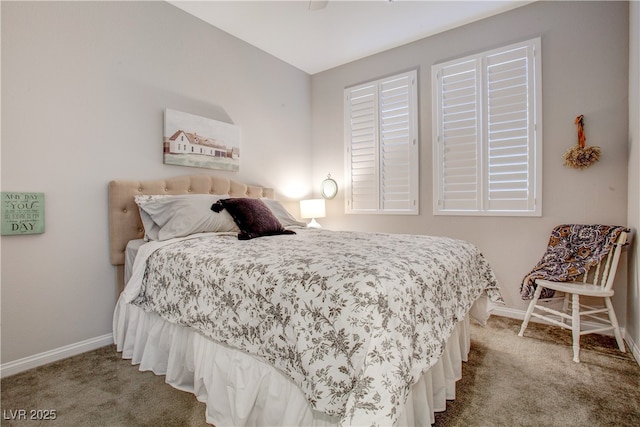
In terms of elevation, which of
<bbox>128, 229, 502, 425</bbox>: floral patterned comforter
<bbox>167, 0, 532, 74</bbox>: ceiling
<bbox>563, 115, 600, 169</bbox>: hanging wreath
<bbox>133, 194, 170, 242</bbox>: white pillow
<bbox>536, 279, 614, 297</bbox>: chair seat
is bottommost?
<bbox>536, 279, 614, 297</bbox>: chair seat

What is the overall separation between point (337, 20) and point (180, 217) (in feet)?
7.58

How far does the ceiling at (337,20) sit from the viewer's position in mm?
2709

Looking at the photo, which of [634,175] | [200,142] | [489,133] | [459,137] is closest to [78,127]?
[200,142]

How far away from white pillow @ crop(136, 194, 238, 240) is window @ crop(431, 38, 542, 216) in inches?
86.9

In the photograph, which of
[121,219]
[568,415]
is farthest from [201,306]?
[568,415]

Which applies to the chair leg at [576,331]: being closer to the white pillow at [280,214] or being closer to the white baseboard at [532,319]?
the white baseboard at [532,319]

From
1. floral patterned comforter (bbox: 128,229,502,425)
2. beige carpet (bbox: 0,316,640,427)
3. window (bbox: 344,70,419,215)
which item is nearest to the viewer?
floral patterned comforter (bbox: 128,229,502,425)

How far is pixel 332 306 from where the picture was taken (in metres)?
1.05

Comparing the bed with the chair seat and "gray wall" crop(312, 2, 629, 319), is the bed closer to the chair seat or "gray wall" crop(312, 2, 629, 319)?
the chair seat

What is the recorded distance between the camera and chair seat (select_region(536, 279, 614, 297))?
199 centimetres

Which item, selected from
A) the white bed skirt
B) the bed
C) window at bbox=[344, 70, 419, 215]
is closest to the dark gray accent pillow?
the bed

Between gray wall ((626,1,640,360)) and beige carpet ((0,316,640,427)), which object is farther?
gray wall ((626,1,640,360))

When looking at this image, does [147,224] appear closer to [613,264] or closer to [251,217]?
[251,217]

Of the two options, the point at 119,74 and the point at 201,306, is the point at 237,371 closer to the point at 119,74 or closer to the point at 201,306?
the point at 201,306
